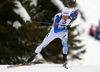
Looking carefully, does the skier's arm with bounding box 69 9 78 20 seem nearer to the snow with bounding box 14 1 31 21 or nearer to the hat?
the hat

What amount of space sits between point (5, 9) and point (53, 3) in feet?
7.05

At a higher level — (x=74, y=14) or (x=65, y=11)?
(x=65, y=11)

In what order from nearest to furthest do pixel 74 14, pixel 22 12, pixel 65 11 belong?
pixel 65 11 < pixel 74 14 < pixel 22 12

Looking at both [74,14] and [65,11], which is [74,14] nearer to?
[74,14]

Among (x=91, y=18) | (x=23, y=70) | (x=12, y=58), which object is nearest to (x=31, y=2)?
(x=12, y=58)

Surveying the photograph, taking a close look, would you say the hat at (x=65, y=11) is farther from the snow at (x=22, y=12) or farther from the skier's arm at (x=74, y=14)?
the snow at (x=22, y=12)

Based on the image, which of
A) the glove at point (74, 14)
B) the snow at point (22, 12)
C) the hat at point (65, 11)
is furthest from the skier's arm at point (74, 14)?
the snow at point (22, 12)

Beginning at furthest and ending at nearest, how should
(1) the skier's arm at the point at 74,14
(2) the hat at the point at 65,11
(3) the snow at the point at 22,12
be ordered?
(3) the snow at the point at 22,12
(1) the skier's arm at the point at 74,14
(2) the hat at the point at 65,11

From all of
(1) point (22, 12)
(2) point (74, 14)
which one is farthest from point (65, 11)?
(1) point (22, 12)

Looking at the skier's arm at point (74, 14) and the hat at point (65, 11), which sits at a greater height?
the hat at point (65, 11)

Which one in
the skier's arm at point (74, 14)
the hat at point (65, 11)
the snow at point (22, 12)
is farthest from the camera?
the snow at point (22, 12)

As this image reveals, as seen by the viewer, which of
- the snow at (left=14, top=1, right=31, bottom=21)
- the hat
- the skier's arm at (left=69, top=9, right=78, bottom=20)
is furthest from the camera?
the snow at (left=14, top=1, right=31, bottom=21)

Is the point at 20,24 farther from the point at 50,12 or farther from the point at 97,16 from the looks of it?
the point at 97,16

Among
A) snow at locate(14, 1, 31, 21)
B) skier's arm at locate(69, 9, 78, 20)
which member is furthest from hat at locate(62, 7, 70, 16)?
snow at locate(14, 1, 31, 21)
